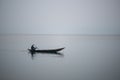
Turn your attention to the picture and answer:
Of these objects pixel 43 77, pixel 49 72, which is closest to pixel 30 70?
pixel 49 72

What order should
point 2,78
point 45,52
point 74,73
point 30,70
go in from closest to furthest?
point 2,78
point 74,73
point 30,70
point 45,52

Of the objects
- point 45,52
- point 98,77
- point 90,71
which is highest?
point 45,52

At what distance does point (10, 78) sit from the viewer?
14875 mm

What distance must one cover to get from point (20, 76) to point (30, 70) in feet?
8.27

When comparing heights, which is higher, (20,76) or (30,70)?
(30,70)

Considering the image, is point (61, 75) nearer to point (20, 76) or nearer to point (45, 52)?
point (20, 76)

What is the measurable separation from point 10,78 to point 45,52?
16829 mm

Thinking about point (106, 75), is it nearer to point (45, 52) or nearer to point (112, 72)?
point (112, 72)

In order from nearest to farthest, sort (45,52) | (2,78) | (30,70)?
(2,78), (30,70), (45,52)

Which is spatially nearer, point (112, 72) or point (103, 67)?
point (112, 72)

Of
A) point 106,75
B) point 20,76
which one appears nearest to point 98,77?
point 106,75

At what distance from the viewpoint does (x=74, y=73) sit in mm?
16766

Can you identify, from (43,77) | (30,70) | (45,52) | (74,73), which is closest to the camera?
(43,77)

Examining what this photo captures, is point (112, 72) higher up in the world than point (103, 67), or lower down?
lower down
